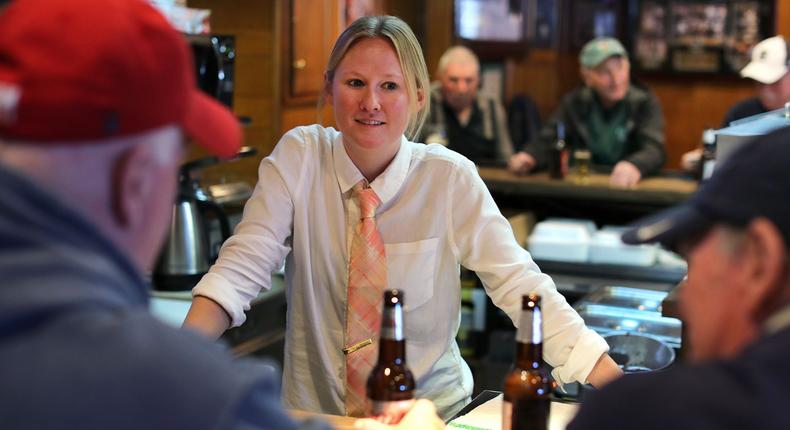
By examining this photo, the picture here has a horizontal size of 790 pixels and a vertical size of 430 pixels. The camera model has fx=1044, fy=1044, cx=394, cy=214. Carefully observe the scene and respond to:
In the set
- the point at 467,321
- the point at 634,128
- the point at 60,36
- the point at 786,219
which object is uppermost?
the point at 60,36

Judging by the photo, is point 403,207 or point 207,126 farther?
point 403,207

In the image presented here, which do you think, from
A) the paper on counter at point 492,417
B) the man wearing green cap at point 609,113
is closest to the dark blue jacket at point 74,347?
the paper on counter at point 492,417

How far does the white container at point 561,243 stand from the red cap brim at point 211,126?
323 cm

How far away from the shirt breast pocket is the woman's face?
0.23m

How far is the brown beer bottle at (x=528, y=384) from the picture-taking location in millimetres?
1648

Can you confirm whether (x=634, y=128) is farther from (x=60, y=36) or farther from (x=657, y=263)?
(x=60, y=36)

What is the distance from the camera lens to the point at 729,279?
1.10 m

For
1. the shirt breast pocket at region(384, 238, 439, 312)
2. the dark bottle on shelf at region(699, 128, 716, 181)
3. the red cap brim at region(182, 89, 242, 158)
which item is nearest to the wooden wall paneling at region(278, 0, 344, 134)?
the dark bottle on shelf at region(699, 128, 716, 181)

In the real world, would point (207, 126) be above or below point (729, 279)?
above

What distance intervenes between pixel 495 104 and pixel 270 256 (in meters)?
4.40

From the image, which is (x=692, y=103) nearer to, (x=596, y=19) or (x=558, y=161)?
(x=596, y=19)

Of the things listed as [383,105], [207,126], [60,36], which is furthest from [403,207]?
[60,36]

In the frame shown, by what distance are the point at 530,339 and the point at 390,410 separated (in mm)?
251

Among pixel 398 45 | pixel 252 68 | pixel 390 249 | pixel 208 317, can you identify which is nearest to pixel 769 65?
pixel 252 68
